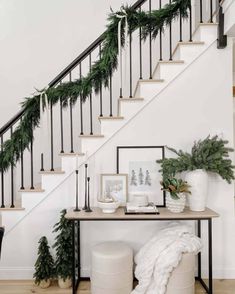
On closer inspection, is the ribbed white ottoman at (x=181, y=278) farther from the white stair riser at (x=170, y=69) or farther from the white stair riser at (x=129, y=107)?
the white stair riser at (x=170, y=69)

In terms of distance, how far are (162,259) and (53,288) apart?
3.99 ft

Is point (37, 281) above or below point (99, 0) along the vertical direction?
below

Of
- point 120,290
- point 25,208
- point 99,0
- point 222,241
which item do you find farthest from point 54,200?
point 99,0

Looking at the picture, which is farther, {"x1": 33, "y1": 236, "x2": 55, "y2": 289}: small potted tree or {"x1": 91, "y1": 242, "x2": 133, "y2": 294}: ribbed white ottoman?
{"x1": 33, "y1": 236, "x2": 55, "y2": 289}: small potted tree

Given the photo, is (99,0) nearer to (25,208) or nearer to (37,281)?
(25,208)

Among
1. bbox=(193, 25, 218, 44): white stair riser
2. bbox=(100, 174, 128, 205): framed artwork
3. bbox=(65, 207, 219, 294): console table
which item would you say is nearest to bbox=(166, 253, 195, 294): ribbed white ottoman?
bbox=(65, 207, 219, 294): console table

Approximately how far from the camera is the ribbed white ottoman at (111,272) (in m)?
2.64

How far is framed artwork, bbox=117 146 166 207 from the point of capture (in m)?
3.15

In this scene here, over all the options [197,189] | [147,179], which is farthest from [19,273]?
[197,189]

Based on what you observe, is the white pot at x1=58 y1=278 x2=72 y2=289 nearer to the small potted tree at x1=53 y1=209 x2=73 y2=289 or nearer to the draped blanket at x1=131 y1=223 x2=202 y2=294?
the small potted tree at x1=53 y1=209 x2=73 y2=289

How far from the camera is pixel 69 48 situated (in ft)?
14.9

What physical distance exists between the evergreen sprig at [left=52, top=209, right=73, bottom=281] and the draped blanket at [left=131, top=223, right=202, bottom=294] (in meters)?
0.70

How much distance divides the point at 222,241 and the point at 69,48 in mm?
3417

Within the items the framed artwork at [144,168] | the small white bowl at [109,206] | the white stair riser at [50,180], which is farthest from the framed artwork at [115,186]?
the white stair riser at [50,180]
